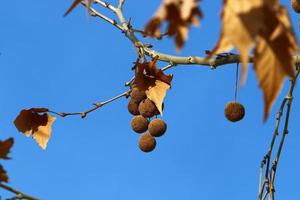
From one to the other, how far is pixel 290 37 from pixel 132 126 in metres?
1.76

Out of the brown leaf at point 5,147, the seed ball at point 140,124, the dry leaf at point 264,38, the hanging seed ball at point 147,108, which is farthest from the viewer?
the seed ball at point 140,124

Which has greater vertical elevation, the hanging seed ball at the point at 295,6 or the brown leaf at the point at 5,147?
the hanging seed ball at the point at 295,6

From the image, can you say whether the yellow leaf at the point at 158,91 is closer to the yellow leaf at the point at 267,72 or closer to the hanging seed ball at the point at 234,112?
the hanging seed ball at the point at 234,112

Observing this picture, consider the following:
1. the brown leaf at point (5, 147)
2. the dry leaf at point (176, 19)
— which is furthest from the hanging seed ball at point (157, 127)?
the dry leaf at point (176, 19)

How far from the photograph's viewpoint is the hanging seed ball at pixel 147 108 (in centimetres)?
238

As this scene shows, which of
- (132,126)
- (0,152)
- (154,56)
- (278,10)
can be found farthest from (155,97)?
(278,10)

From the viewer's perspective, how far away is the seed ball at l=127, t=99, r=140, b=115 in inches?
95.8

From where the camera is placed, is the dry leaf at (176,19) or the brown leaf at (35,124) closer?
the dry leaf at (176,19)

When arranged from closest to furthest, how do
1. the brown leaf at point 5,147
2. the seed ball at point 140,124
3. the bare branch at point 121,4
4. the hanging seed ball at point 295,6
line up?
the brown leaf at point 5,147
the hanging seed ball at point 295,6
the seed ball at point 140,124
the bare branch at point 121,4

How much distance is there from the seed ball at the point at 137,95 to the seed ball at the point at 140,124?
0.32 feet

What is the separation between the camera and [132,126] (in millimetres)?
2525

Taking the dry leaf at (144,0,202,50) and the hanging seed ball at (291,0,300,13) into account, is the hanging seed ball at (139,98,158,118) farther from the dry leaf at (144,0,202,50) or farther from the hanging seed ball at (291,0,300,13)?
the dry leaf at (144,0,202,50)

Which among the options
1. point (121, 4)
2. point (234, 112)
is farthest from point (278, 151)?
point (121, 4)

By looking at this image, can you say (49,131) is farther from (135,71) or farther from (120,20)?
(120,20)
